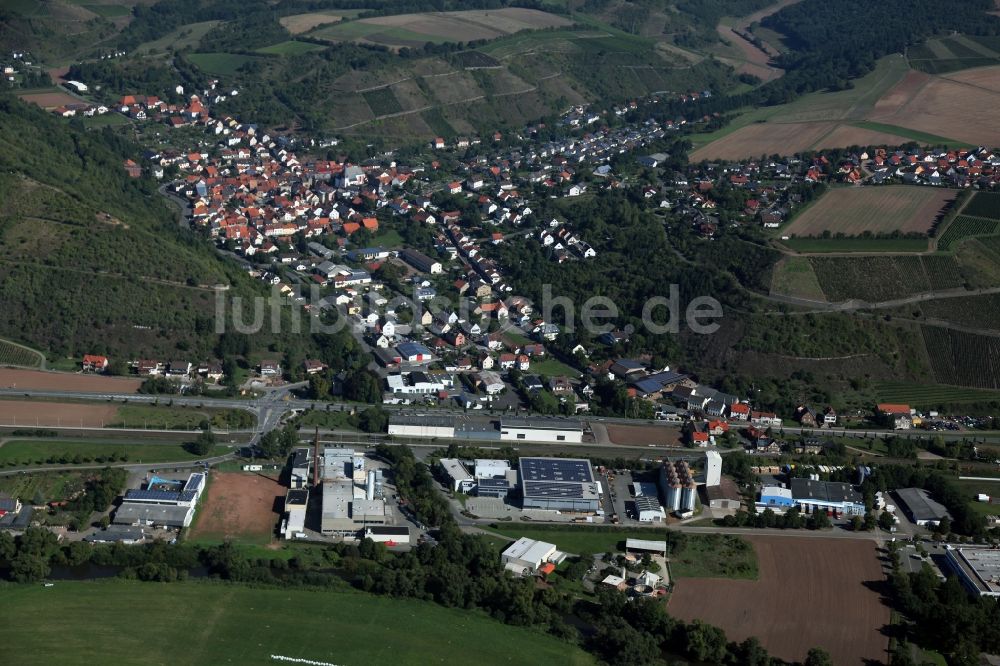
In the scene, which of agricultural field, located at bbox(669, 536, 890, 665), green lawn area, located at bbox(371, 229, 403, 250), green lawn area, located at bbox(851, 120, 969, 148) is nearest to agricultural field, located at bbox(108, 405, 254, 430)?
agricultural field, located at bbox(669, 536, 890, 665)

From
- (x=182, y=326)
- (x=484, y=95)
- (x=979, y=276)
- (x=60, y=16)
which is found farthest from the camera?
(x=60, y=16)

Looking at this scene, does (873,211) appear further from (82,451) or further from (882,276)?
(82,451)

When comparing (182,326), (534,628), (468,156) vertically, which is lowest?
(534,628)

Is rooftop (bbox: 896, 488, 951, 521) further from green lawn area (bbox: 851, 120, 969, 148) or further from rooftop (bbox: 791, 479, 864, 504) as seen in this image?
green lawn area (bbox: 851, 120, 969, 148)

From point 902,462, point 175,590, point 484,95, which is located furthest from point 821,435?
point 484,95

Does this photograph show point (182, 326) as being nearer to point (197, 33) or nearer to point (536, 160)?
point (536, 160)

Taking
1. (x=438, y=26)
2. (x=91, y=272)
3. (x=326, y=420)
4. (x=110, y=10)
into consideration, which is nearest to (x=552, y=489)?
(x=326, y=420)

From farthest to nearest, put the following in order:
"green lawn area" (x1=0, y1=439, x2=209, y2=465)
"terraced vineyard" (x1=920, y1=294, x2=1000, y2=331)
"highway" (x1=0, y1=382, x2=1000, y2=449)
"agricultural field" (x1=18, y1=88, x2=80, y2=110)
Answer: "agricultural field" (x1=18, y1=88, x2=80, y2=110) → "terraced vineyard" (x1=920, y1=294, x2=1000, y2=331) → "highway" (x1=0, y1=382, x2=1000, y2=449) → "green lawn area" (x1=0, y1=439, x2=209, y2=465)
